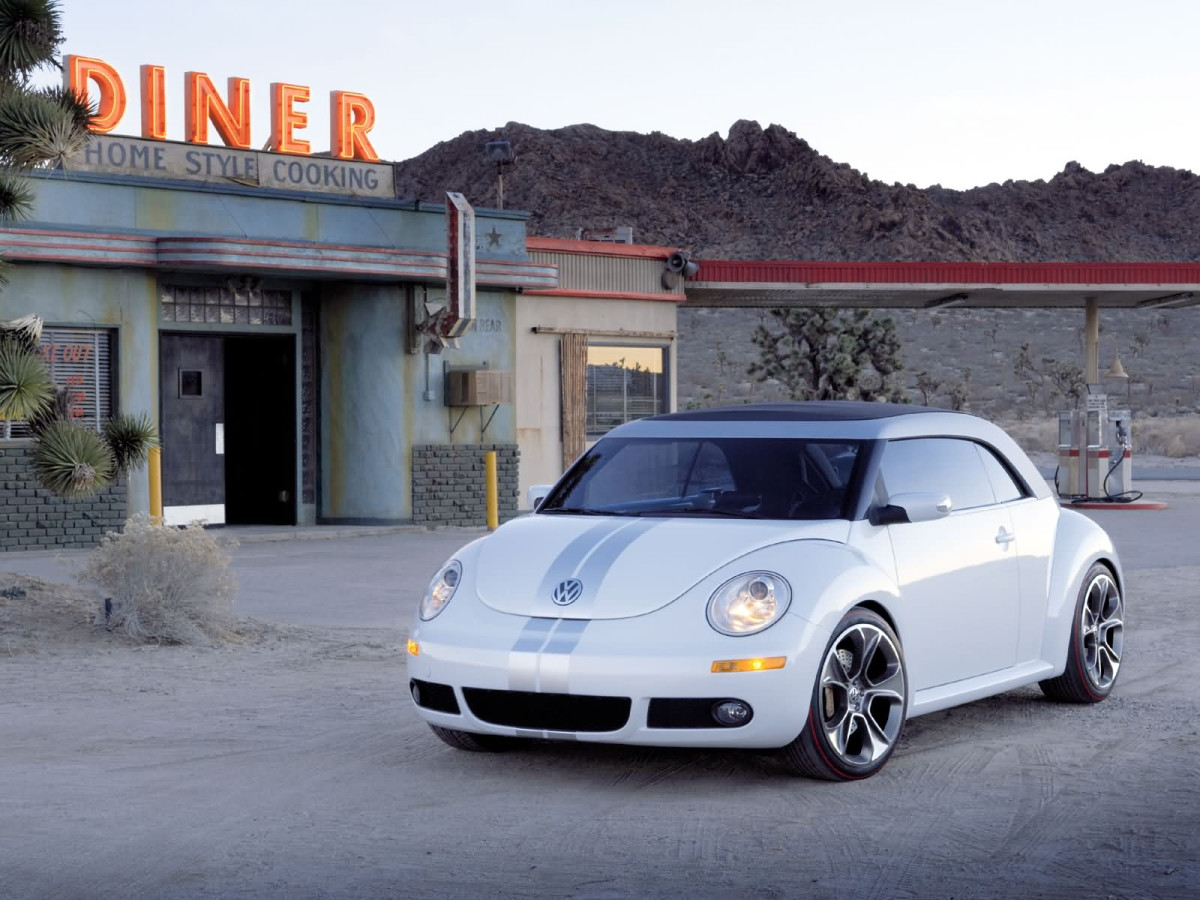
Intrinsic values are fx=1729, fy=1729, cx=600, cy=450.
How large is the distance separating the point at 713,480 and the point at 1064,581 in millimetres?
1985

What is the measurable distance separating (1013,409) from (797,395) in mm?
21860

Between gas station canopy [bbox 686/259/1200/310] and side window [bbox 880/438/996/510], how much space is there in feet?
57.4

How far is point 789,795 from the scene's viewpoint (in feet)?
22.6

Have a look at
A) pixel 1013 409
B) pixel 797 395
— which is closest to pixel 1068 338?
pixel 1013 409

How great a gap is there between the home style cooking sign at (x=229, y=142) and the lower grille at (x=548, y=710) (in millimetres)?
14107

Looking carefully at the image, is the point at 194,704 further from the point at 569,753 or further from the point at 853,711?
the point at 853,711

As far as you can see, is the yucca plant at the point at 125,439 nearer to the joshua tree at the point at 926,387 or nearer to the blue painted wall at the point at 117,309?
the blue painted wall at the point at 117,309

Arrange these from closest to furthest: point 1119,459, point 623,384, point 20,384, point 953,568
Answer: point 953,568, point 20,384, point 623,384, point 1119,459

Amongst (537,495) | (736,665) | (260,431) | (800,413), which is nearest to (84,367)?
(260,431)

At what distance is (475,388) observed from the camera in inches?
877

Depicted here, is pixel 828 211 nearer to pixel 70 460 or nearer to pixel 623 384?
pixel 623 384

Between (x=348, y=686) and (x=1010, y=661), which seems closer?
(x=1010, y=661)

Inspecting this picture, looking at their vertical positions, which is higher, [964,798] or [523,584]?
[523,584]

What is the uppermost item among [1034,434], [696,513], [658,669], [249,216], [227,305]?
[249,216]
